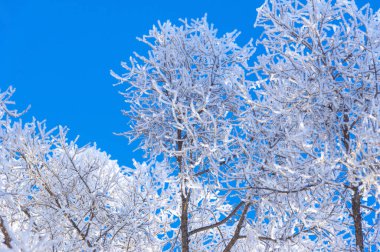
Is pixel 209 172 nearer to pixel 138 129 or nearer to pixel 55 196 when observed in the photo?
pixel 138 129

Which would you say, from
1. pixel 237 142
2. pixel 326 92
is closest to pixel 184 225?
pixel 237 142

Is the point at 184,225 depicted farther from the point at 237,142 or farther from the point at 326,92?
the point at 326,92

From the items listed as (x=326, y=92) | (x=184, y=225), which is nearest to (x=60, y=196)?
(x=184, y=225)

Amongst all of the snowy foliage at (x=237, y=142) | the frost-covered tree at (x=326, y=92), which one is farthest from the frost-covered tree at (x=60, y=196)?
the frost-covered tree at (x=326, y=92)

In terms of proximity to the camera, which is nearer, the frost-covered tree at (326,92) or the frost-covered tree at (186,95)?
the frost-covered tree at (326,92)

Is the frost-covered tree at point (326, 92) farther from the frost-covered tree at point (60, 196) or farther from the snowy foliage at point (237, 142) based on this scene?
the frost-covered tree at point (60, 196)

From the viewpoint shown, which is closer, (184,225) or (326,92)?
(326,92)

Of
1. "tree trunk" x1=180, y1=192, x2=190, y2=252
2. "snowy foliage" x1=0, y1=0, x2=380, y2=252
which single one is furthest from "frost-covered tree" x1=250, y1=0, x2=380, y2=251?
"tree trunk" x1=180, y1=192, x2=190, y2=252

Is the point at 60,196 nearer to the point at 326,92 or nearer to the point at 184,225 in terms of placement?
the point at 184,225

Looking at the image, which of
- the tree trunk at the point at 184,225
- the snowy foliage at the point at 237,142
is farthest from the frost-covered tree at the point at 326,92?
the tree trunk at the point at 184,225

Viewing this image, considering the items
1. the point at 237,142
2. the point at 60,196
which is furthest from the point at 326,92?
the point at 60,196

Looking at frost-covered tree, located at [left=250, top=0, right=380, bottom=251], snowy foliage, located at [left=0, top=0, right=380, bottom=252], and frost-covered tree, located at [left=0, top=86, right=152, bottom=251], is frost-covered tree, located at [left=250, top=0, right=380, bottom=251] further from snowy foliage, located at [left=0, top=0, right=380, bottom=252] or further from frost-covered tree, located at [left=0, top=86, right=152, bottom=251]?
frost-covered tree, located at [left=0, top=86, right=152, bottom=251]

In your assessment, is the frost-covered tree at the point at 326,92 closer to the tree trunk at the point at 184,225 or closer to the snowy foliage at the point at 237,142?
the snowy foliage at the point at 237,142

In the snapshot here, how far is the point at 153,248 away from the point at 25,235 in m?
6.69
